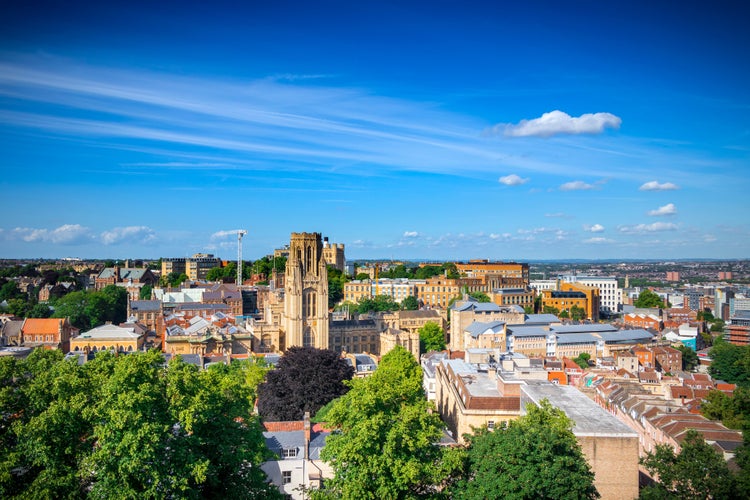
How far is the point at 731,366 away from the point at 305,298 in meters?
45.5

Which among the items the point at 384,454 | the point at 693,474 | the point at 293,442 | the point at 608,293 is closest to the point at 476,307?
the point at 293,442

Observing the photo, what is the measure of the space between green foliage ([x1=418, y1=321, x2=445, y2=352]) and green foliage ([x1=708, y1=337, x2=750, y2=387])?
30.9 m

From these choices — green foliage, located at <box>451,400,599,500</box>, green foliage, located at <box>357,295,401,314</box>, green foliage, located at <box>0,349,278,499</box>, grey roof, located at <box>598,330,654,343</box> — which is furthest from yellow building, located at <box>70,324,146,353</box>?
grey roof, located at <box>598,330,654,343</box>

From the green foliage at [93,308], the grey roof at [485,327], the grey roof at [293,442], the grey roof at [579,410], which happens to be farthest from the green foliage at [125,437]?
the green foliage at [93,308]

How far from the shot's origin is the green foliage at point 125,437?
20594 mm

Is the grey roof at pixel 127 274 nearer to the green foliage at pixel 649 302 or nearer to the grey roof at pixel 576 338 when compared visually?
the grey roof at pixel 576 338

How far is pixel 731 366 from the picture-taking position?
64.7 metres

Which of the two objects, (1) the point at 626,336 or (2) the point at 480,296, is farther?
(2) the point at 480,296

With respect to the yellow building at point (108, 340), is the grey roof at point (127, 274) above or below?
above

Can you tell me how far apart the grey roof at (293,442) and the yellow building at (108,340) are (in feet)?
132

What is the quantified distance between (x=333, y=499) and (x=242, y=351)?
42.6 m

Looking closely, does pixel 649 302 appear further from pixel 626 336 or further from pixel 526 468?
pixel 526 468

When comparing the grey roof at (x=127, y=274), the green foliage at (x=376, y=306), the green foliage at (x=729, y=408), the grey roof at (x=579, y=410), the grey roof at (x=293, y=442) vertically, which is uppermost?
the grey roof at (x=127, y=274)

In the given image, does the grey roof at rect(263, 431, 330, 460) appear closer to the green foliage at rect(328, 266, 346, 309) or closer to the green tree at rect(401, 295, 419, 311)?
the green tree at rect(401, 295, 419, 311)
